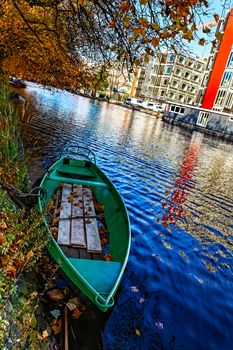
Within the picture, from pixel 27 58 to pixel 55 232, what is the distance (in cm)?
989

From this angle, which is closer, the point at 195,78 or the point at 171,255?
the point at 171,255

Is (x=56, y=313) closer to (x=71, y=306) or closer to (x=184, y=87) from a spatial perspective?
(x=71, y=306)

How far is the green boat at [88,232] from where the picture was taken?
14.3 feet

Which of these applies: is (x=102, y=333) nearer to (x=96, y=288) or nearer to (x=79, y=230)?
(x=96, y=288)

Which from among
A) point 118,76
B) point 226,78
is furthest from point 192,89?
point 118,76

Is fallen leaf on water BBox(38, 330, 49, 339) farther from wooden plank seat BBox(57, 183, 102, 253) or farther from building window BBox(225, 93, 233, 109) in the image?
building window BBox(225, 93, 233, 109)

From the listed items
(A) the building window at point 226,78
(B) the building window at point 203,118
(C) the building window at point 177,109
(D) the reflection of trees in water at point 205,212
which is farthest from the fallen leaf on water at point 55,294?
(C) the building window at point 177,109

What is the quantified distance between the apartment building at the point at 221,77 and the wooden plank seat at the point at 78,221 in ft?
160

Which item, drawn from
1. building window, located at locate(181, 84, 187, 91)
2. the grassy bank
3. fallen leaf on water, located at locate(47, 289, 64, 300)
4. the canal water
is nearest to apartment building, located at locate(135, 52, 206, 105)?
building window, located at locate(181, 84, 187, 91)

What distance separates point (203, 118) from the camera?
5222 centimetres

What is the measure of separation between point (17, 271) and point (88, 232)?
2.43m

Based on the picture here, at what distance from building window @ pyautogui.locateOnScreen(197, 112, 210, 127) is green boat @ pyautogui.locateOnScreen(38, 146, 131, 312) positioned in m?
46.0

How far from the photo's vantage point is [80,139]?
2075 cm

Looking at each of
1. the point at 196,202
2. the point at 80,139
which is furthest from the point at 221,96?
the point at 196,202
